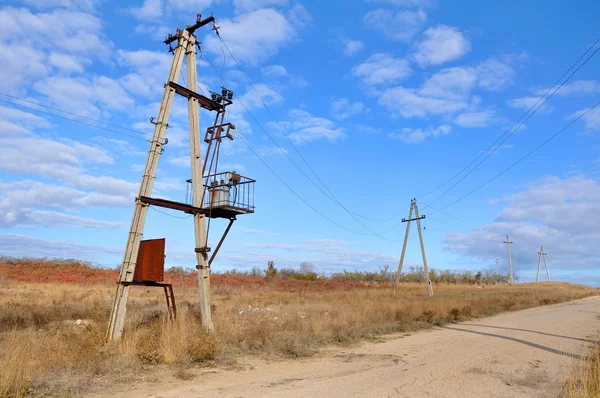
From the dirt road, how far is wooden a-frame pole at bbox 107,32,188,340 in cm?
350

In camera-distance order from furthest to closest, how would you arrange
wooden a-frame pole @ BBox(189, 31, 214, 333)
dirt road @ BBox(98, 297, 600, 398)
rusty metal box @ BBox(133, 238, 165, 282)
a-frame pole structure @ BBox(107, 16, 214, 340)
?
wooden a-frame pole @ BBox(189, 31, 214, 333) < rusty metal box @ BBox(133, 238, 165, 282) < a-frame pole structure @ BBox(107, 16, 214, 340) < dirt road @ BBox(98, 297, 600, 398)

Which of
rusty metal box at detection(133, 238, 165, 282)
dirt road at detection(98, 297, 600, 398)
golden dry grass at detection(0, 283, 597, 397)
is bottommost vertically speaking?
dirt road at detection(98, 297, 600, 398)

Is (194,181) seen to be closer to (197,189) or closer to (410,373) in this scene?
(197,189)

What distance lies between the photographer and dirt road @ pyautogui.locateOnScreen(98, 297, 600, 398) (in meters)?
7.14

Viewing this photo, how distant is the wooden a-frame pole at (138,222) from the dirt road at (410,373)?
3.50 meters

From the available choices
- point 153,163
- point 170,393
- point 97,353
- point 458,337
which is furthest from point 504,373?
point 153,163

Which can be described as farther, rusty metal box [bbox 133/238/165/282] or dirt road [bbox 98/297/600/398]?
rusty metal box [bbox 133/238/165/282]

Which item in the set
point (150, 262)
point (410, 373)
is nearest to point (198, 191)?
point (150, 262)

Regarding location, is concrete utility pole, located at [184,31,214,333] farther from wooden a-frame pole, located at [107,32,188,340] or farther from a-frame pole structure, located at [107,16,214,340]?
wooden a-frame pole, located at [107,32,188,340]

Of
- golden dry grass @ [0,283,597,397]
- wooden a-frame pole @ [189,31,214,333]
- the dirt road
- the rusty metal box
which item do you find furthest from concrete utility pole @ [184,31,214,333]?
the dirt road

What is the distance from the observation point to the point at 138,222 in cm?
1145

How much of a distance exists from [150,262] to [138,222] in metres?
1.15

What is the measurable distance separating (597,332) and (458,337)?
5434 mm

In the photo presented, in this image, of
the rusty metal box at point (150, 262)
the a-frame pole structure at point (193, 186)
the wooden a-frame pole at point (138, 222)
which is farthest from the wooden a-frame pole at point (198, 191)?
the rusty metal box at point (150, 262)
